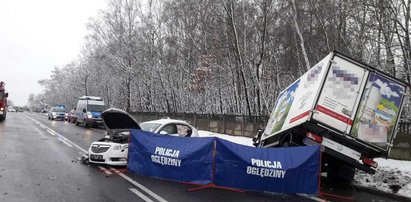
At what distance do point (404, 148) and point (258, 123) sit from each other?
391 inches

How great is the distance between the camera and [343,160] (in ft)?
31.6

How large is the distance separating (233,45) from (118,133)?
15.8 meters

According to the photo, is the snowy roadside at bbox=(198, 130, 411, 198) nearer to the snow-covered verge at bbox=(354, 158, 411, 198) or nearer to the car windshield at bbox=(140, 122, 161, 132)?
the snow-covered verge at bbox=(354, 158, 411, 198)

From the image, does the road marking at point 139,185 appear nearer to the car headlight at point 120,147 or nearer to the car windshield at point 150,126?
the car headlight at point 120,147

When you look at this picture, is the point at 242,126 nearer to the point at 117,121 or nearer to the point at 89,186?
the point at 117,121

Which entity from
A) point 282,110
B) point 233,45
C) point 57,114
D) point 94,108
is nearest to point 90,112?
point 94,108

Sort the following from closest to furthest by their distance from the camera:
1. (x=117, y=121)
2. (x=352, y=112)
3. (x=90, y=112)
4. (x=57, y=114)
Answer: (x=352, y=112) → (x=117, y=121) → (x=90, y=112) → (x=57, y=114)

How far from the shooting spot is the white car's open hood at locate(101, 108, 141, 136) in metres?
12.3

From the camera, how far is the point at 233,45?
26781 millimetres

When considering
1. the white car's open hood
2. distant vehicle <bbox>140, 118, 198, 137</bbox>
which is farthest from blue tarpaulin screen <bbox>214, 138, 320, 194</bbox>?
the white car's open hood

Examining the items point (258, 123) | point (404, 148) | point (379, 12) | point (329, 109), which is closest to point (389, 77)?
point (329, 109)

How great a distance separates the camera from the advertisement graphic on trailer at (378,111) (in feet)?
31.3

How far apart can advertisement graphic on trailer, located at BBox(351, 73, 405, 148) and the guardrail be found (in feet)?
15.8

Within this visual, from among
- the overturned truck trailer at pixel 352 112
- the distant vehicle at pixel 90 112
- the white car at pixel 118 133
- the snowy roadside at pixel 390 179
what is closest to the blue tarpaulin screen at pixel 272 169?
the overturned truck trailer at pixel 352 112
